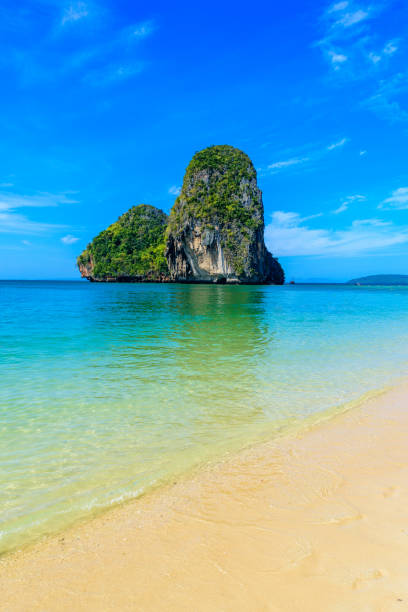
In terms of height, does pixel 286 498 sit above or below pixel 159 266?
below

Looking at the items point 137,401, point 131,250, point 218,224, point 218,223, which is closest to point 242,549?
point 137,401

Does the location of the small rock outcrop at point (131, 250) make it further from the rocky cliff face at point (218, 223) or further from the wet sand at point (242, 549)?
the wet sand at point (242, 549)

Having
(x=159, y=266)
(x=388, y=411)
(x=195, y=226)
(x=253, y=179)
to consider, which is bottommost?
(x=388, y=411)

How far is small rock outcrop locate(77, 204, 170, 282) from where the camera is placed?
116 metres

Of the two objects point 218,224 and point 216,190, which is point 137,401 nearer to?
point 218,224

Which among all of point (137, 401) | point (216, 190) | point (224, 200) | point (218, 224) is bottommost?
point (137, 401)

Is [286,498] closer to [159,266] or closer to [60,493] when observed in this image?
[60,493]

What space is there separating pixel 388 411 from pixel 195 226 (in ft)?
283

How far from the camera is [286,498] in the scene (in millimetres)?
3006

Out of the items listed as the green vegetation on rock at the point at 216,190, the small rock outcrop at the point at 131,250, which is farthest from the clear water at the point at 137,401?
the small rock outcrop at the point at 131,250

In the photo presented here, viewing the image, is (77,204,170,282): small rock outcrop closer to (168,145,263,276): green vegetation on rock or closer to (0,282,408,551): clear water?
(168,145,263,276): green vegetation on rock

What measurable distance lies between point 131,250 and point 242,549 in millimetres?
127956

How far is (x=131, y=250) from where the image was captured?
125 metres

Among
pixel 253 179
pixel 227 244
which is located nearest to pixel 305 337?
pixel 227 244
